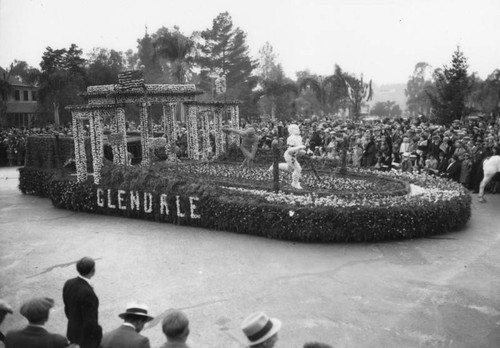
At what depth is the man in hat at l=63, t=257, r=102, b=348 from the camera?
4.91m

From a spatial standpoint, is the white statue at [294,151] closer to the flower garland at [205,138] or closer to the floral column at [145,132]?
the floral column at [145,132]

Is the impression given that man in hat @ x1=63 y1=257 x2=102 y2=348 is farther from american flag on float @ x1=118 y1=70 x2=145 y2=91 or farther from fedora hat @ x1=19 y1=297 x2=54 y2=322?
american flag on float @ x1=118 y1=70 x2=145 y2=91

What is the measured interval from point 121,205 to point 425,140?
11242 mm

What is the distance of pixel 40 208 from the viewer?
593 inches

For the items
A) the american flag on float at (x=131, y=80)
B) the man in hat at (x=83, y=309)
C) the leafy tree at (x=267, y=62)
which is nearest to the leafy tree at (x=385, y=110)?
the leafy tree at (x=267, y=62)

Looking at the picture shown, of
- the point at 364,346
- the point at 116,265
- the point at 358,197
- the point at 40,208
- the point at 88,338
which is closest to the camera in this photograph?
the point at 88,338

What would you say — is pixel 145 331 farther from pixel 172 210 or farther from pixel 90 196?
pixel 90 196

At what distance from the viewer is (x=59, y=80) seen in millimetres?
38969

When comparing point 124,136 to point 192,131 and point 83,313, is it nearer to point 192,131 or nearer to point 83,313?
point 192,131

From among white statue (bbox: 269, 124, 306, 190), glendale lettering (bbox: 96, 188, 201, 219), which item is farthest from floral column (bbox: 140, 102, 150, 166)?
white statue (bbox: 269, 124, 306, 190)

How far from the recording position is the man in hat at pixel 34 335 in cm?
410

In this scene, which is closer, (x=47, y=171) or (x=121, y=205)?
(x=121, y=205)

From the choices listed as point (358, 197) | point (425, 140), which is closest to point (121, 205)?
point (358, 197)

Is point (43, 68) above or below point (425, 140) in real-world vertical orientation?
above
